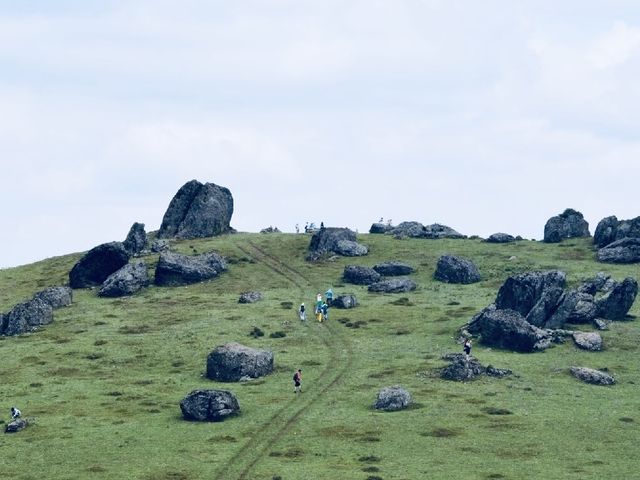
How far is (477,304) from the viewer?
13750cm

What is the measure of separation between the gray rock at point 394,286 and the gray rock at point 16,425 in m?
74.4

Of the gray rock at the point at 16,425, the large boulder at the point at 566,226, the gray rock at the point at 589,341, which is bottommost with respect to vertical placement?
the gray rock at the point at 16,425

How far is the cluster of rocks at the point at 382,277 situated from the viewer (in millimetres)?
153000

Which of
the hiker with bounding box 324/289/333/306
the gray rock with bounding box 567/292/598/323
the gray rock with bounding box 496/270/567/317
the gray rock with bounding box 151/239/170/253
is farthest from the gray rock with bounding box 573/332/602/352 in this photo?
the gray rock with bounding box 151/239/170/253

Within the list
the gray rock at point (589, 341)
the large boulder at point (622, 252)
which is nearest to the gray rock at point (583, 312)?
the gray rock at point (589, 341)

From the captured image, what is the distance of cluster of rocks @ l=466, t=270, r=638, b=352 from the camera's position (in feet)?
372

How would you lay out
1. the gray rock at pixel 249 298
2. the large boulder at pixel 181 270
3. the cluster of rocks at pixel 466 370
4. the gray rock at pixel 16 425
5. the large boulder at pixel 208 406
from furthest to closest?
the large boulder at pixel 181 270
the gray rock at pixel 249 298
the cluster of rocks at pixel 466 370
the large boulder at pixel 208 406
the gray rock at pixel 16 425

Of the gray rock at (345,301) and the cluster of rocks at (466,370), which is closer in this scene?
the cluster of rocks at (466,370)

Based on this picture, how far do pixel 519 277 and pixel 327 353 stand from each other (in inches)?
1121

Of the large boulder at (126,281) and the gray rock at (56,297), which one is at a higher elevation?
the large boulder at (126,281)

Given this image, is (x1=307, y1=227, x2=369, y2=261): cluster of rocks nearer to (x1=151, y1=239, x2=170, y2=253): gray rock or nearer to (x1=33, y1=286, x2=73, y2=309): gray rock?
(x1=151, y1=239, x2=170, y2=253): gray rock

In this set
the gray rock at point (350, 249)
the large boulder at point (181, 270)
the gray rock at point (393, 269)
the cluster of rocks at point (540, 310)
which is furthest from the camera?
the gray rock at point (350, 249)

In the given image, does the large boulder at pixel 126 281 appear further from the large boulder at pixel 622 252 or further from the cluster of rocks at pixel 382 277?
the large boulder at pixel 622 252

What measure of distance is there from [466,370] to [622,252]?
231 feet
